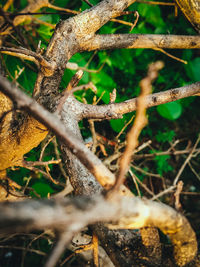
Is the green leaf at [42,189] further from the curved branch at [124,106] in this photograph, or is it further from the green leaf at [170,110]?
the green leaf at [170,110]

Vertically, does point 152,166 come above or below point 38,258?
above

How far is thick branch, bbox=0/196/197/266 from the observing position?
1.06 ft

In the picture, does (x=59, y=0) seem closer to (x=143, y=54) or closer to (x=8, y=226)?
(x=143, y=54)

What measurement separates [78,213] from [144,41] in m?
1.15

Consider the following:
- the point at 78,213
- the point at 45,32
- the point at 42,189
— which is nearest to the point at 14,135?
the point at 78,213

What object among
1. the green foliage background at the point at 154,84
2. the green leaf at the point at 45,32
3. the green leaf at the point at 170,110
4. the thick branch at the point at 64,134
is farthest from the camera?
the green leaf at the point at 170,110

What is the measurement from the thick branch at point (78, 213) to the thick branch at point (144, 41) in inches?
36.0

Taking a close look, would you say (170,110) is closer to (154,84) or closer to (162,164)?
(154,84)

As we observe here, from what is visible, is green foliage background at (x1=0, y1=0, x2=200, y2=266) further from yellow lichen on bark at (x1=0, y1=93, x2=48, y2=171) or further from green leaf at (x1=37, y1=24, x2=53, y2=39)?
yellow lichen on bark at (x1=0, y1=93, x2=48, y2=171)

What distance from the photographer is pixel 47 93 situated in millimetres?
828

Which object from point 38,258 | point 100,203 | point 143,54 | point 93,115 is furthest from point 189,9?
point 38,258

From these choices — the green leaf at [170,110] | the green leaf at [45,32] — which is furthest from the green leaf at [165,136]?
the green leaf at [45,32]

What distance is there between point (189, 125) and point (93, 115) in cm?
218

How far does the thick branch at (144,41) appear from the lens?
108 centimetres
